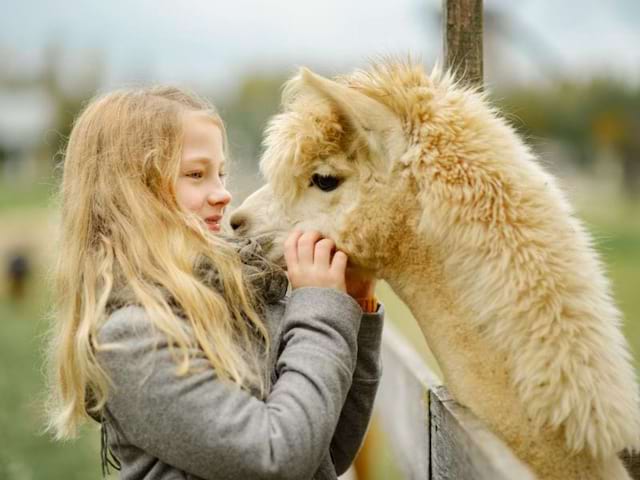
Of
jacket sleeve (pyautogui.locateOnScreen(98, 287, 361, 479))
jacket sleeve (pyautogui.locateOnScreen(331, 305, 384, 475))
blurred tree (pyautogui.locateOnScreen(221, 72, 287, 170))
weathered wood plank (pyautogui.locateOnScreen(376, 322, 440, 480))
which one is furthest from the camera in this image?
blurred tree (pyautogui.locateOnScreen(221, 72, 287, 170))

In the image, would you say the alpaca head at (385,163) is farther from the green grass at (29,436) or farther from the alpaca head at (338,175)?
the green grass at (29,436)

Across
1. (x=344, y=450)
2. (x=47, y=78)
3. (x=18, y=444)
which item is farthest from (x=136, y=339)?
(x=47, y=78)

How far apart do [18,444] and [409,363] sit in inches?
127

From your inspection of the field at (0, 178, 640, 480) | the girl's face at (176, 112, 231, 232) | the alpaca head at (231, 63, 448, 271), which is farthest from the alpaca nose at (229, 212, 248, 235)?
the field at (0, 178, 640, 480)

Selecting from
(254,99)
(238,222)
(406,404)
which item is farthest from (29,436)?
(254,99)

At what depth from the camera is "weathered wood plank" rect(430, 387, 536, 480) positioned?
143 cm

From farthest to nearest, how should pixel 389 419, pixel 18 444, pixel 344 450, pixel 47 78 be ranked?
pixel 47 78, pixel 18 444, pixel 389 419, pixel 344 450

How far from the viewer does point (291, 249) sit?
84.7 inches

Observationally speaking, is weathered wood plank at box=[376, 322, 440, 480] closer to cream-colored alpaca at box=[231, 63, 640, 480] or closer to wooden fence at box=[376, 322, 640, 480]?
wooden fence at box=[376, 322, 640, 480]

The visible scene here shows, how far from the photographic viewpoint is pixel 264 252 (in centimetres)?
237

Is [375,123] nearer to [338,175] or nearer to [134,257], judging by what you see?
[338,175]

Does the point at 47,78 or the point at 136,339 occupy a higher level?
the point at 136,339

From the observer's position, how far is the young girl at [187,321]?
1.72 m

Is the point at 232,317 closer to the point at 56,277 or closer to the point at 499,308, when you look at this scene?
the point at 56,277
